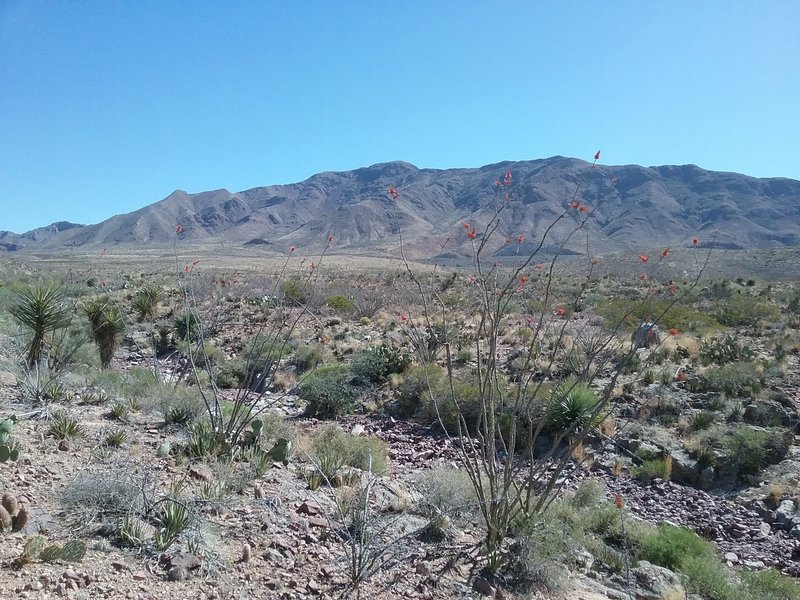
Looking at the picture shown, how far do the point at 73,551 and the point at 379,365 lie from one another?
9.09 meters

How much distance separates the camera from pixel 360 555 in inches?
157

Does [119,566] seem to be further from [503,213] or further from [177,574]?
[503,213]

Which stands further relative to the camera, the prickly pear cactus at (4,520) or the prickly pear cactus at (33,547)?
the prickly pear cactus at (4,520)

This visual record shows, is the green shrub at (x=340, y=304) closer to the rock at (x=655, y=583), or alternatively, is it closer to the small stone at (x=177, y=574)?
the rock at (x=655, y=583)

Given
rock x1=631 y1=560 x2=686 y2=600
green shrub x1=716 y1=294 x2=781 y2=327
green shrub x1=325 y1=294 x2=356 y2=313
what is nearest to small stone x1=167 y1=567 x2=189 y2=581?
rock x1=631 y1=560 x2=686 y2=600

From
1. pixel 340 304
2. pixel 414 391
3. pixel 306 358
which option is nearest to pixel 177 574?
pixel 414 391

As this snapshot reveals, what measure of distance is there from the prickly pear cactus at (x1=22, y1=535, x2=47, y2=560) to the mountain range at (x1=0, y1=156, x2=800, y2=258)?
83830 mm

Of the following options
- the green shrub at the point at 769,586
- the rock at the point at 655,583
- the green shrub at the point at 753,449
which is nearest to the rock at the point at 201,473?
the rock at the point at 655,583

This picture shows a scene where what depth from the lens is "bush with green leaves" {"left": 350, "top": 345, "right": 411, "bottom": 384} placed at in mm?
12305

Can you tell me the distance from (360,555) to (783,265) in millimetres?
50306

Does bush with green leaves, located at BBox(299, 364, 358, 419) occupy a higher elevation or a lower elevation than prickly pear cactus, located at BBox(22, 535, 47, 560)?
lower

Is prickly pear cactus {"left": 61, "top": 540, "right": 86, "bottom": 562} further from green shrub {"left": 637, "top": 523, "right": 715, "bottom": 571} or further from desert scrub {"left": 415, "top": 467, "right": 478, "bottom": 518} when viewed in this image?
green shrub {"left": 637, "top": 523, "right": 715, "bottom": 571}

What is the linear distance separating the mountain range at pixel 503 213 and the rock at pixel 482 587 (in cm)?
8295

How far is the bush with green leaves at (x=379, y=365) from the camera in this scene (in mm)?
12305
